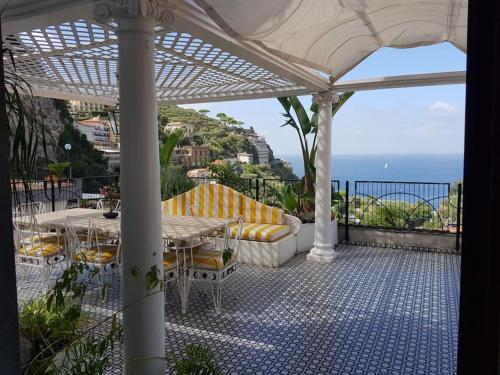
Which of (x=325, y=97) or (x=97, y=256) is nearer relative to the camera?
(x=97, y=256)

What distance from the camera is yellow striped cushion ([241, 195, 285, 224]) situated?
697 cm

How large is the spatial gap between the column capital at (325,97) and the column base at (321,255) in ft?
8.00

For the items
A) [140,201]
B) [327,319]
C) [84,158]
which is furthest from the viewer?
[84,158]

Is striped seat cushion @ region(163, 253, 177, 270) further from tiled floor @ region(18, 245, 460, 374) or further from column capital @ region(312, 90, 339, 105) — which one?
column capital @ region(312, 90, 339, 105)

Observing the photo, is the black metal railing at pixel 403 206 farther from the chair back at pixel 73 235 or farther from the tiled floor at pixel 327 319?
the chair back at pixel 73 235

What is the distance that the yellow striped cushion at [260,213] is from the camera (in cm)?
697

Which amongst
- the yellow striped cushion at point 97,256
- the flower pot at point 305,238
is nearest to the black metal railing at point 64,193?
the yellow striped cushion at point 97,256

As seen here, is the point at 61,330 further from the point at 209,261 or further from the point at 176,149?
the point at 176,149

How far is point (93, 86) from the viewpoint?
280 inches

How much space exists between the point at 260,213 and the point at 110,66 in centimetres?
341

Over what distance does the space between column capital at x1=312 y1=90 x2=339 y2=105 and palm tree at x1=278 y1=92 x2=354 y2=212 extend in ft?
1.89

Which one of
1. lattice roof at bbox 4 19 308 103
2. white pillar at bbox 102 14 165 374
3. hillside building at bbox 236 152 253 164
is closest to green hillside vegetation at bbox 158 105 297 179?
hillside building at bbox 236 152 253 164

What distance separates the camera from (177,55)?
442cm

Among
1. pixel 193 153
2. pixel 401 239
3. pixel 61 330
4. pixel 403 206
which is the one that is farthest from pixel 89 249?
pixel 193 153
